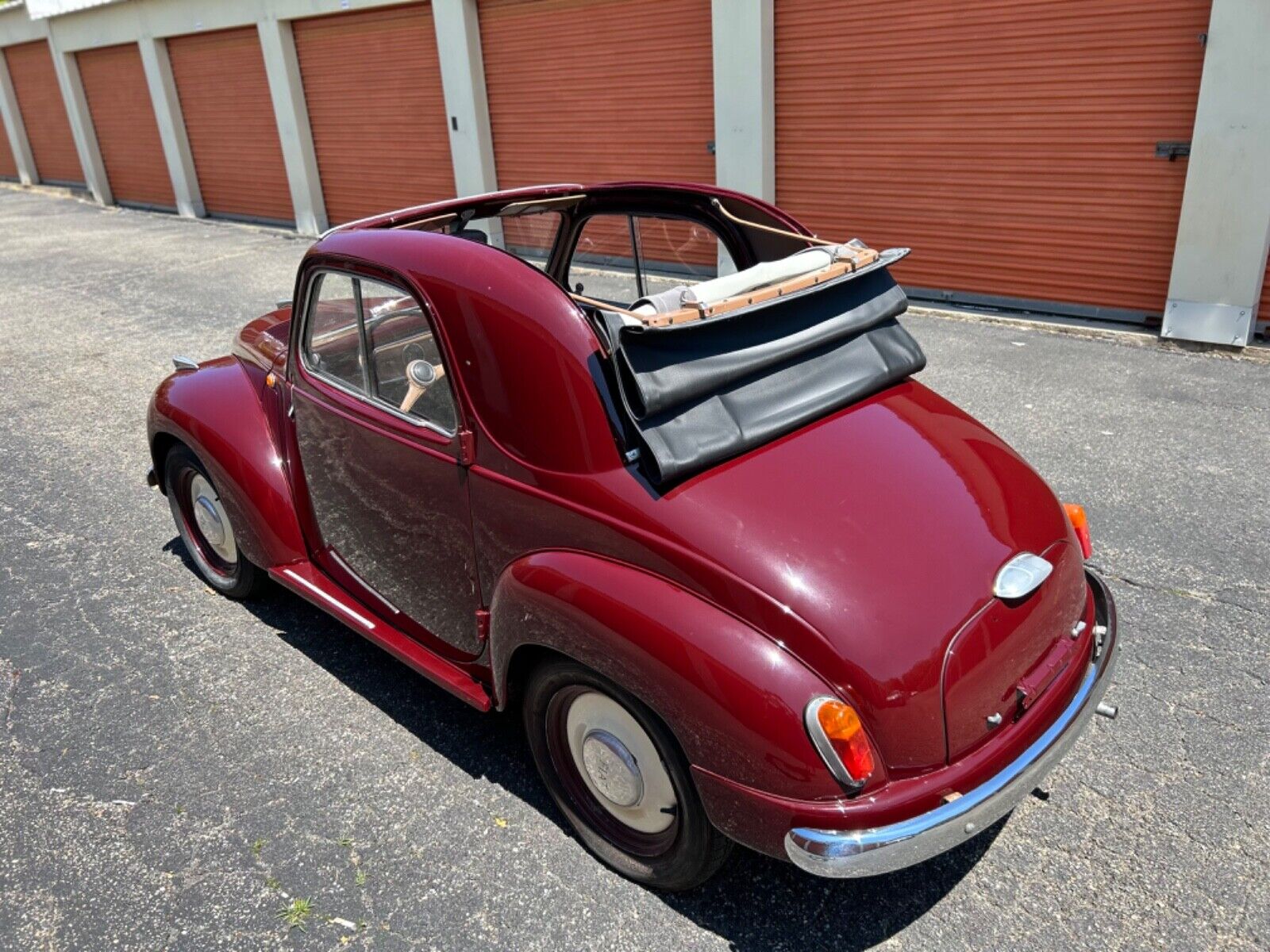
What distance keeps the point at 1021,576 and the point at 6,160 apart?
26867mm

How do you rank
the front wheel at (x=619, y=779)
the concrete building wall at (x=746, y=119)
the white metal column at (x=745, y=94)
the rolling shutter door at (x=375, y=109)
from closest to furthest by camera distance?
the front wheel at (x=619, y=779)
the concrete building wall at (x=746, y=119)
the white metal column at (x=745, y=94)
the rolling shutter door at (x=375, y=109)

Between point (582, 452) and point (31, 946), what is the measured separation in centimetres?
204

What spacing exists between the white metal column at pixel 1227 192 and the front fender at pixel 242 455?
6.66 m

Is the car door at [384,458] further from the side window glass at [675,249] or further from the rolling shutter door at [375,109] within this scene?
the rolling shutter door at [375,109]

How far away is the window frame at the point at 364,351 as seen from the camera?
2.99 m

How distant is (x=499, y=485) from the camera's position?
2.86m

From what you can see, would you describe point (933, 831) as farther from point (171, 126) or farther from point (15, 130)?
point (15, 130)

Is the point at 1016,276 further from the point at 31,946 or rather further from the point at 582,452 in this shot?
the point at 31,946

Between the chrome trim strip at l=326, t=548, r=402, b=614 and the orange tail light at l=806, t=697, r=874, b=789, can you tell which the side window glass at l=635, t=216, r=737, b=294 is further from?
the orange tail light at l=806, t=697, r=874, b=789

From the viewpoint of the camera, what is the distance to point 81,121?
18406mm

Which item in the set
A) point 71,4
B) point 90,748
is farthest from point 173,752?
point 71,4

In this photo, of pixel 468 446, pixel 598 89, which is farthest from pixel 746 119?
pixel 468 446

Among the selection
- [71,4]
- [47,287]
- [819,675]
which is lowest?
[47,287]

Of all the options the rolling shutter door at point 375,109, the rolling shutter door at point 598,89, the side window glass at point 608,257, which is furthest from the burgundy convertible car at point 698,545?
the rolling shutter door at point 375,109
